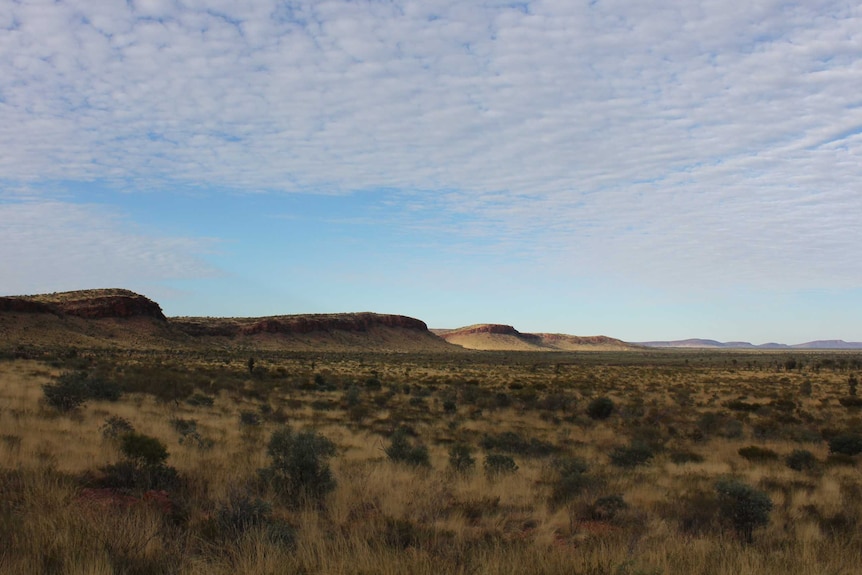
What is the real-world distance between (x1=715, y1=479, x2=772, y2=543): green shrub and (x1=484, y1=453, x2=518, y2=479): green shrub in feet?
12.0

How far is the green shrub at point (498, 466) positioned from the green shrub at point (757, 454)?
6188 mm

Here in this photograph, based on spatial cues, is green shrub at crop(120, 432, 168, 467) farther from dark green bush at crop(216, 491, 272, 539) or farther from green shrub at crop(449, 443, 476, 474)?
green shrub at crop(449, 443, 476, 474)

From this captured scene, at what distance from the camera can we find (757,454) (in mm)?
12883

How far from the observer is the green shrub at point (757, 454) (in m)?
12.6

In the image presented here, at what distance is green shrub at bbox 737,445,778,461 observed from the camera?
12.6m

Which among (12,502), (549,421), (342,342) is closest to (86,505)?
(12,502)

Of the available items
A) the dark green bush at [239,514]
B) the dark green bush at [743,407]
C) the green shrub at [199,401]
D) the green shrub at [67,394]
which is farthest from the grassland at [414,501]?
the dark green bush at [743,407]

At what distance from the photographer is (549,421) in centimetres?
1934

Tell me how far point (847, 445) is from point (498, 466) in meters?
9.06

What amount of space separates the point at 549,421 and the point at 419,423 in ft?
15.9

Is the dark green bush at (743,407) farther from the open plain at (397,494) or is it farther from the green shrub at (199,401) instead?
the green shrub at (199,401)

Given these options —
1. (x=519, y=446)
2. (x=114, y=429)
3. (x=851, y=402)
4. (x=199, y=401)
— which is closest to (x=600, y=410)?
(x=519, y=446)

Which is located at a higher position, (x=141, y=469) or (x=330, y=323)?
(x=330, y=323)

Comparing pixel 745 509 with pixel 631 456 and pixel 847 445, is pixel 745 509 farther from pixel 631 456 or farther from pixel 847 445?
pixel 847 445
